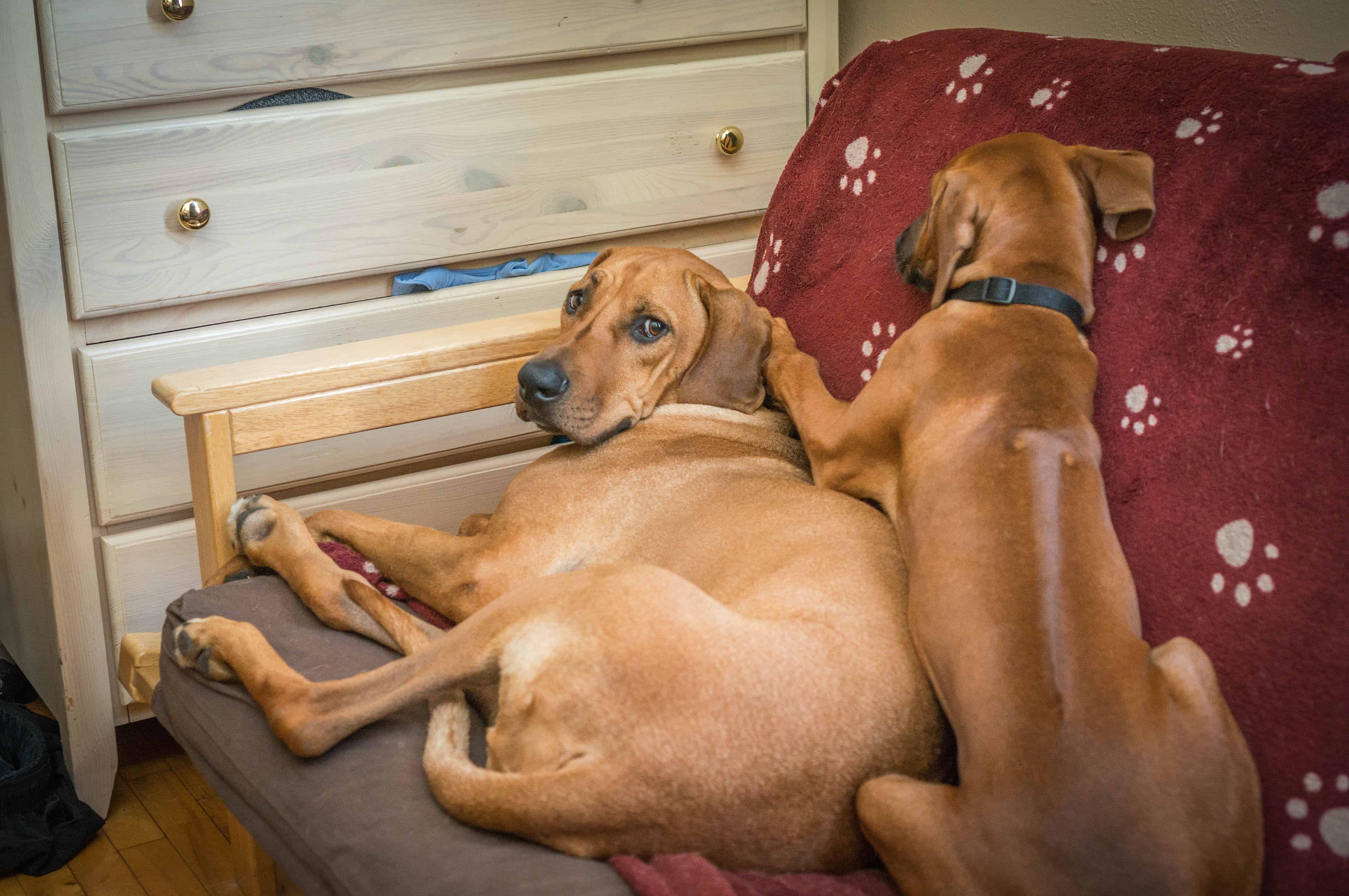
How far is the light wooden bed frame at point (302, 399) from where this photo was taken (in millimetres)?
1900

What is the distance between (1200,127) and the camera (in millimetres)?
1582

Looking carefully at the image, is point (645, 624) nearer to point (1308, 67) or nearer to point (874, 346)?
point (874, 346)

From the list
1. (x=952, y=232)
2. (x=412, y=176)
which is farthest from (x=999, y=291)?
(x=412, y=176)

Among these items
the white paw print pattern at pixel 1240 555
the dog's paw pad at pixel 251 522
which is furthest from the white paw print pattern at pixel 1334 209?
the dog's paw pad at pixel 251 522

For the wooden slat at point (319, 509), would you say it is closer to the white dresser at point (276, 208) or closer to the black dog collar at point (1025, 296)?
the white dresser at point (276, 208)

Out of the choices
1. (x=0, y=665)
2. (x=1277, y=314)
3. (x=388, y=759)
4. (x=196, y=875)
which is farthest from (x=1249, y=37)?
(x=0, y=665)

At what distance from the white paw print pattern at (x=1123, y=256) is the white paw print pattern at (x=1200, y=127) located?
0.53 feet

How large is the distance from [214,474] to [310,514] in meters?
0.78

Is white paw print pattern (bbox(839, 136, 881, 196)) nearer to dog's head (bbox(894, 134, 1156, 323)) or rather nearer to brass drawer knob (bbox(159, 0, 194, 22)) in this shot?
dog's head (bbox(894, 134, 1156, 323))

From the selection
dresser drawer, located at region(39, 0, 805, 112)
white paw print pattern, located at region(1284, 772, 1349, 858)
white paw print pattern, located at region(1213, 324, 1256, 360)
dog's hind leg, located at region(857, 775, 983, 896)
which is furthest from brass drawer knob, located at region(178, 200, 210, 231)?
white paw print pattern, located at region(1284, 772, 1349, 858)

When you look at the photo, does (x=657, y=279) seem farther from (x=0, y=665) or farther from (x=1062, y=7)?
(x=0, y=665)

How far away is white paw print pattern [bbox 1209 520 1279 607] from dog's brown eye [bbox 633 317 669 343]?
99 cm

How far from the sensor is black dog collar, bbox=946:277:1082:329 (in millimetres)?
1576

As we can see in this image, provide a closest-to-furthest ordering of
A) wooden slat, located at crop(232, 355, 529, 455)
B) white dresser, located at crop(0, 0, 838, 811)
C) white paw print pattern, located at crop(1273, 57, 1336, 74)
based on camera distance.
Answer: white paw print pattern, located at crop(1273, 57, 1336, 74), wooden slat, located at crop(232, 355, 529, 455), white dresser, located at crop(0, 0, 838, 811)
